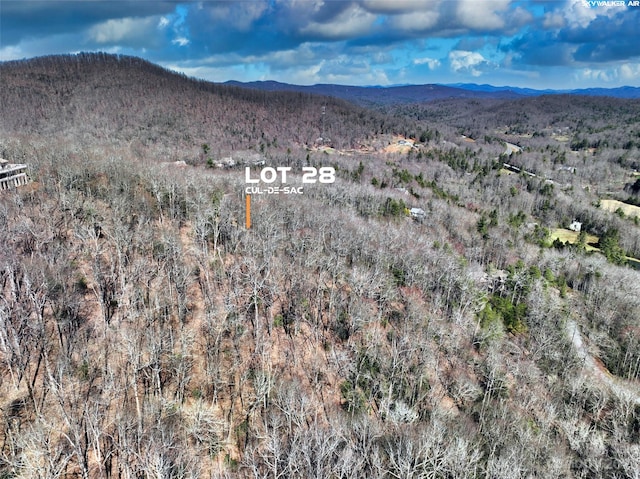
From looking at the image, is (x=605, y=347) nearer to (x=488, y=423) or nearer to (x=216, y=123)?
(x=488, y=423)

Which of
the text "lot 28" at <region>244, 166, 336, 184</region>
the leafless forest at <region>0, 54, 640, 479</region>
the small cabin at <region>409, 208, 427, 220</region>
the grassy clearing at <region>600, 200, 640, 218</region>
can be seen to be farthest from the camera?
the grassy clearing at <region>600, 200, 640, 218</region>

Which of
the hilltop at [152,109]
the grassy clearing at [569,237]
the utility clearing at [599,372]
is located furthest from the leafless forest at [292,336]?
the hilltop at [152,109]

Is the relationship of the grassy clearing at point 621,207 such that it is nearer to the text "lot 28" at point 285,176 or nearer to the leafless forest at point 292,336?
the leafless forest at point 292,336

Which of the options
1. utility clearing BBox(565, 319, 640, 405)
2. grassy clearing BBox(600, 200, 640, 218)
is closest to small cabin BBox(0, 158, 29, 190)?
utility clearing BBox(565, 319, 640, 405)

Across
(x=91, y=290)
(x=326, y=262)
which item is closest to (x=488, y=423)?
(x=326, y=262)

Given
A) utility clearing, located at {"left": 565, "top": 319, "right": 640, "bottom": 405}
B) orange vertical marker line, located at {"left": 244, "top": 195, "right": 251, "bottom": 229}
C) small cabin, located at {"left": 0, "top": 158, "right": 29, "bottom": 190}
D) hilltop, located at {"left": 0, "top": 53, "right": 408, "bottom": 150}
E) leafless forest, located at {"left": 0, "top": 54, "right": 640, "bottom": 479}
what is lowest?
utility clearing, located at {"left": 565, "top": 319, "right": 640, "bottom": 405}

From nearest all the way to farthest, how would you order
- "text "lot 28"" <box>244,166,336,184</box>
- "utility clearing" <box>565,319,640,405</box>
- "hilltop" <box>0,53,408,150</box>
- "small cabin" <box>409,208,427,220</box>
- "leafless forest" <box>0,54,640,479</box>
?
"leafless forest" <box>0,54,640,479</box>
"utility clearing" <box>565,319,640,405</box>
"small cabin" <box>409,208,427,220</box>
"text "lot 28"" <box>244,166,336,184</box>
"hilltop" <box>0,53,408,150</box>

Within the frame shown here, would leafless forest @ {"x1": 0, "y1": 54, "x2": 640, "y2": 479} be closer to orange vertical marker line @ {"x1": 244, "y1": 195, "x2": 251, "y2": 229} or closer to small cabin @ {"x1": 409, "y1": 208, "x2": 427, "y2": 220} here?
orange vertical marker line @ {"x1": 244, "y1": 195, "x2": 251, "y2": 229}
